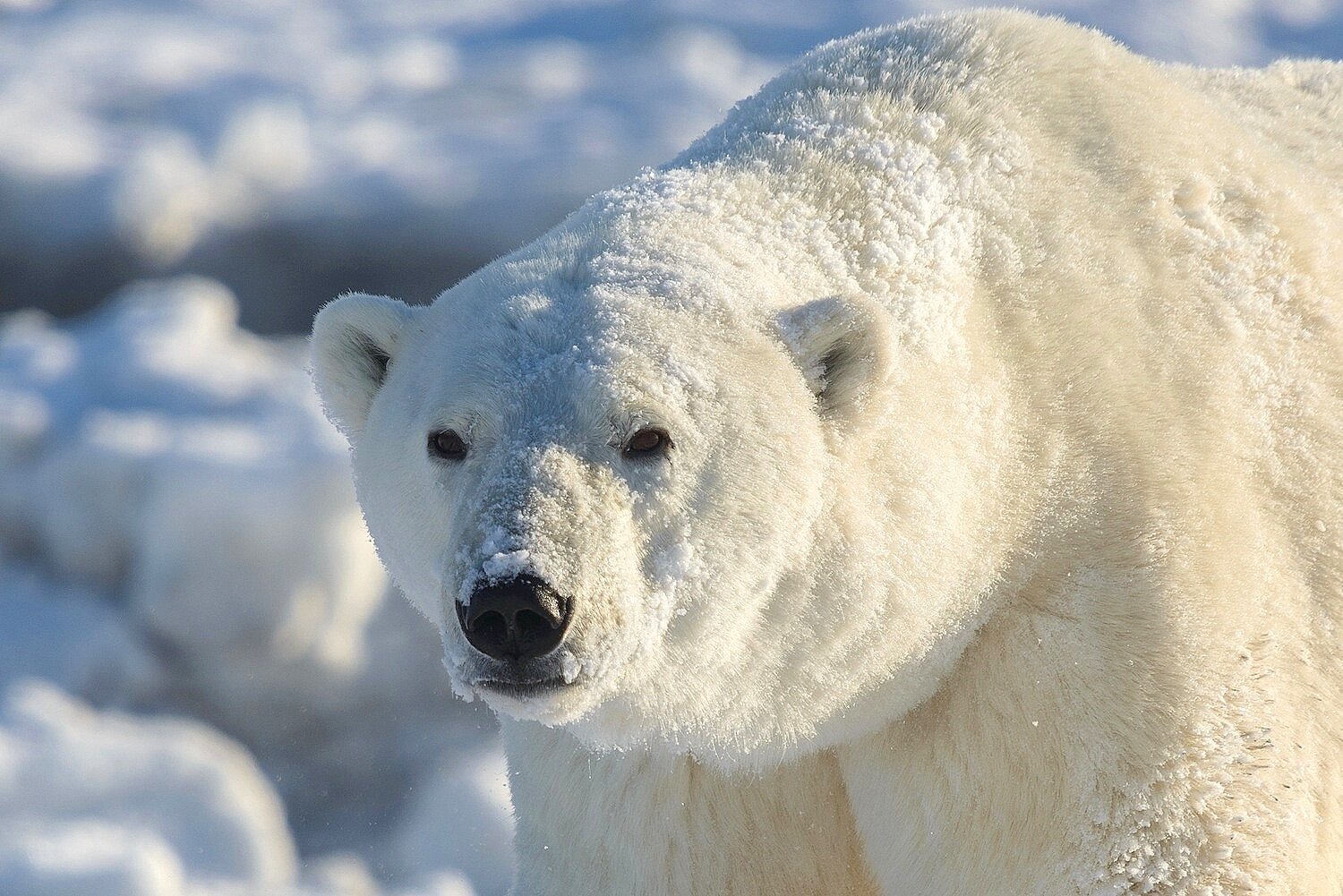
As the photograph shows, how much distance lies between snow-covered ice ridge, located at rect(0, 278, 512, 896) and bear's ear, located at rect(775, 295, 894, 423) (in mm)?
4583

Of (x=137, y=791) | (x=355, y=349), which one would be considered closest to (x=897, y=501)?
(x=355, y=349)

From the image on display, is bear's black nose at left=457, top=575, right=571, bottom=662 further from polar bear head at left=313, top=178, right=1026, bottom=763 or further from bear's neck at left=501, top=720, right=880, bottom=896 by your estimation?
bear's neck at left=501, top=720, right=880, bottom=896

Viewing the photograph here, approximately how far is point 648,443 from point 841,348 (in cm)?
38

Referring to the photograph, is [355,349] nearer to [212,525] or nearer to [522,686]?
[522,686]

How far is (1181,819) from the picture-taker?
2393 mm

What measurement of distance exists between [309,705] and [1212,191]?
19.3 feet

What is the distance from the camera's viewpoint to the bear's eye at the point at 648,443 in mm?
2201

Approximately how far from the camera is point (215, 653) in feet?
25.3

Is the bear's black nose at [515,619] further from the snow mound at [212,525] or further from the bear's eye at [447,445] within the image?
the snow mound at [212,525]

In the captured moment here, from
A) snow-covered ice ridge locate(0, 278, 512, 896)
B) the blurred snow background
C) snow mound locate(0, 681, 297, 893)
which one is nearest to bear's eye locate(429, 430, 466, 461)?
the blurred snow background

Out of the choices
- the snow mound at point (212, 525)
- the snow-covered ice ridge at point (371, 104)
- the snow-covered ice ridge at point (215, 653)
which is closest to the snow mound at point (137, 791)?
the snow-covered ice ridge at point (215, 653)


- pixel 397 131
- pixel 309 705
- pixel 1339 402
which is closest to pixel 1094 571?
pixel 1339 402

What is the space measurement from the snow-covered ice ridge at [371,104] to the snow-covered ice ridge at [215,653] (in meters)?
1.51

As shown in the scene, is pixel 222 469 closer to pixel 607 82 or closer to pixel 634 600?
pixel 607 82
